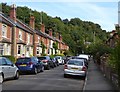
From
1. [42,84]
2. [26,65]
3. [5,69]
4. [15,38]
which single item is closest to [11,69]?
[5,69]

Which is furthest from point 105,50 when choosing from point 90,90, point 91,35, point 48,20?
point 91,35

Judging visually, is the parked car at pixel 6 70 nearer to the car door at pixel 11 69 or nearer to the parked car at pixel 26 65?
the car door at pixel 11 69

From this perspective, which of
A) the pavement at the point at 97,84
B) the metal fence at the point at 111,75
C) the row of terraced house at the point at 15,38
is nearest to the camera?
the metal fence at the point at 111,75

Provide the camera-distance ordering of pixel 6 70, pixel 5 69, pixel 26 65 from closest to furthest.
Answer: pixel 5 69, pixel 6 70, pixel 26 65

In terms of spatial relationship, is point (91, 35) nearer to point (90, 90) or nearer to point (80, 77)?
point (80, 77)

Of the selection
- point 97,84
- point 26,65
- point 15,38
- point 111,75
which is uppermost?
point 15,38

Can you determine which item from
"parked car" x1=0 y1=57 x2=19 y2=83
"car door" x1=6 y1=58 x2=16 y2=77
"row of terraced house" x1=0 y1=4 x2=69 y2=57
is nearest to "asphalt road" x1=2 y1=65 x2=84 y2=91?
"parked car" x1=0 y1=57 x2=19 y2=83

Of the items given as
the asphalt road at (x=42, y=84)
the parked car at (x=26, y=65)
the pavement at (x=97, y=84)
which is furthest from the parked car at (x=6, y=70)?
the parked car at (x=26, y=65)

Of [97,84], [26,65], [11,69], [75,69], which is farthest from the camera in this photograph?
[26,65]

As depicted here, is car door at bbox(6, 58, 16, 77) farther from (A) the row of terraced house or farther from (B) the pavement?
(A) the row of terraced house

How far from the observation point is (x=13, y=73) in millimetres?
18156

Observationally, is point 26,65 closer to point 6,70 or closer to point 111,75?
point 6,70

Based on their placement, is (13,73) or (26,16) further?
(26,16)

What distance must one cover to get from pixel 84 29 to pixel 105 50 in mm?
108218
